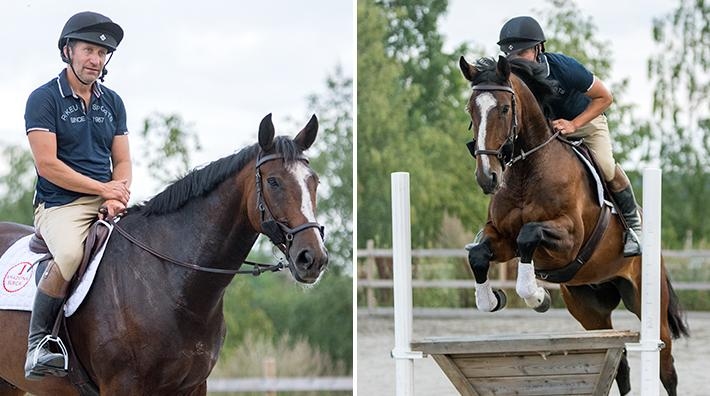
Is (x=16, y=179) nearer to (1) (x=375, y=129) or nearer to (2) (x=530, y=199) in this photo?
(1) (x=375, y=129)

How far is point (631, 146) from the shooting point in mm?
19734

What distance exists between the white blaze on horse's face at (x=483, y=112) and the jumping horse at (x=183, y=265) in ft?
2.92

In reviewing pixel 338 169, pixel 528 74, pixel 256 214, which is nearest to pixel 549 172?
pixel 528 74

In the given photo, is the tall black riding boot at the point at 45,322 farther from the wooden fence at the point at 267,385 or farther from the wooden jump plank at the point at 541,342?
the wooden fence at the point at 267,385

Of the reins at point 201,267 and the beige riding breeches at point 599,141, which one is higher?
the beige riding breeches at point 599,141

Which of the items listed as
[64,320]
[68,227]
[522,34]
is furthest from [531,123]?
[64,320]

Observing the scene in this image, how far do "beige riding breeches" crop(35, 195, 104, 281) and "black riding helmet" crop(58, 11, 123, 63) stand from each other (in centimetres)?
71

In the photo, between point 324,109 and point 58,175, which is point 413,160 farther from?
point 58,175

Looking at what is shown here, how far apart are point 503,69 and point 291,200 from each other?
4.74 ft

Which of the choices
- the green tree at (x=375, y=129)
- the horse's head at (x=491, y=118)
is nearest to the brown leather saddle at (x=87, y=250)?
the horse's head at (x=491, y=118)

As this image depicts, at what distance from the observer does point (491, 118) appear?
512 cm

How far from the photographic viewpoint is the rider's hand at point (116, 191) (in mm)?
4949

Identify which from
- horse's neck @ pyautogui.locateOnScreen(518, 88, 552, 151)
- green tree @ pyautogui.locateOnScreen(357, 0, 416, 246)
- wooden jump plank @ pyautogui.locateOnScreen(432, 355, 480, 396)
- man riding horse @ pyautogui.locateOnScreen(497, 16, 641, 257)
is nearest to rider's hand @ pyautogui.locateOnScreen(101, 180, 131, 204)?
wooden jump plank @ pyautogui.locateOnScreen(432, 355, 480, 396)

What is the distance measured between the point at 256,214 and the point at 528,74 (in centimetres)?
188
